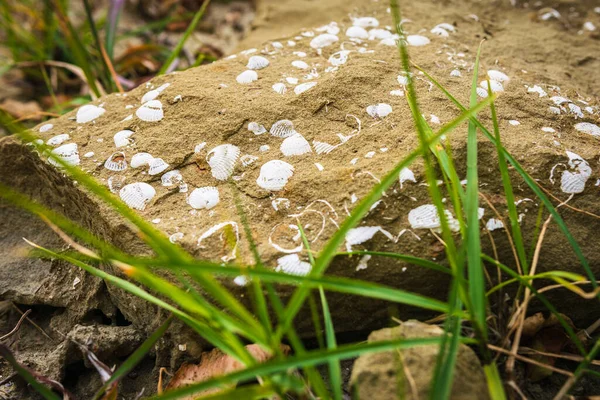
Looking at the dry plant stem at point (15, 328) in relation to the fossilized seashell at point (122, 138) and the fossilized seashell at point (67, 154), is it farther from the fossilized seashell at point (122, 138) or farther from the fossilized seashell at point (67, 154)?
the fossilized seashell at point (122, 138)

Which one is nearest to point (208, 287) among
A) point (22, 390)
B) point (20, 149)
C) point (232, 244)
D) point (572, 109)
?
point (232, 244)

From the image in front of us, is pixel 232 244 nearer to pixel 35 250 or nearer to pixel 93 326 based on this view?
pixel 93 326

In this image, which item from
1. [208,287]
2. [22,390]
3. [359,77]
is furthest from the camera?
[359,77]

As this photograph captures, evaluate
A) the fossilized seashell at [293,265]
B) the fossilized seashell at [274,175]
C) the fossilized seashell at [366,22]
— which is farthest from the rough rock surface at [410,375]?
the fossilized seashell at [366,22]

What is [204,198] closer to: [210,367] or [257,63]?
[210,367]

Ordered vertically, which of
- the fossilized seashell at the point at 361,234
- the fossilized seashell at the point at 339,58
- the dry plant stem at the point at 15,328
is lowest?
the dry plant stem at the point at 15,328
